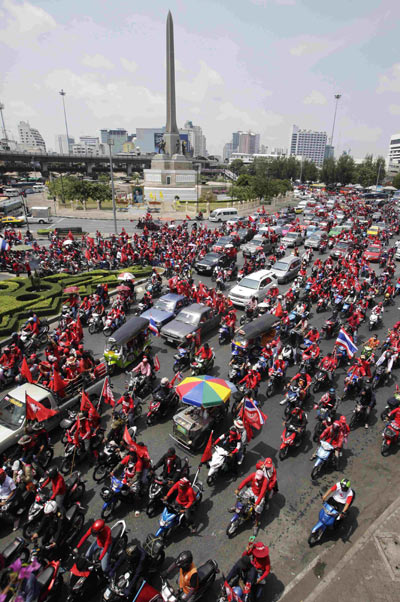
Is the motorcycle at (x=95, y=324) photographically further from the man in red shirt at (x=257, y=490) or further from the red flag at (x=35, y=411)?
the man in red shirt at (x=257, y=490)

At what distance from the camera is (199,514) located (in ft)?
26.2

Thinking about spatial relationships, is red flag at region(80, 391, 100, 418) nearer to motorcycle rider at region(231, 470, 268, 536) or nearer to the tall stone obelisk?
motorcycle rider at region(231, 470, 268, 536)

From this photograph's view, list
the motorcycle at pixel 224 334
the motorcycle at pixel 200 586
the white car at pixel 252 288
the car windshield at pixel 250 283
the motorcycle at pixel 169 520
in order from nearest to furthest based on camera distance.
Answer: the motorcycle at pixel 200 586 < the motorcycle at pixel 169 520 < the motorcycle at pixel 224 334 < the white car at pixel 252 288 < the car windshield at pixel 250 283

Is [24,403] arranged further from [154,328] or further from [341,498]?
[341,498]

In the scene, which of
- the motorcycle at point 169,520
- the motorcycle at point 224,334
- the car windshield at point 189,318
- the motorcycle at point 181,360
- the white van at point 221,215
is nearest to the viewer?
the motorcycle at point 169,520

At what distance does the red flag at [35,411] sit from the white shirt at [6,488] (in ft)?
5.86

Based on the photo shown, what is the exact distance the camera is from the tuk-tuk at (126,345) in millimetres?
13031

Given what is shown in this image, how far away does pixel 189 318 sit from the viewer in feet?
51.6

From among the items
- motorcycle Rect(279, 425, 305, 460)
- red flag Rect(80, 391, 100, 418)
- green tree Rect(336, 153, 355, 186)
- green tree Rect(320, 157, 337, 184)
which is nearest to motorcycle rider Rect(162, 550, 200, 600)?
motorcycle Rect(279, 425, 305, 460)

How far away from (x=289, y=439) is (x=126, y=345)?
22.7 feet

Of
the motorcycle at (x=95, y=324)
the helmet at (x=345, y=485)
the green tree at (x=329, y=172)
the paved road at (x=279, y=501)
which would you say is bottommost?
the paved road at (x=279, y=501)

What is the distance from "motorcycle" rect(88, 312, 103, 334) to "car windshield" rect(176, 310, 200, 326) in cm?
399

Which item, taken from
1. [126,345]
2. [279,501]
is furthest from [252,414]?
[126,345]

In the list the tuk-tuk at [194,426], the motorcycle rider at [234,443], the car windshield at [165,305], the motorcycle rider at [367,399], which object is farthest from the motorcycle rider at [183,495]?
the car windshield at [165,305]
